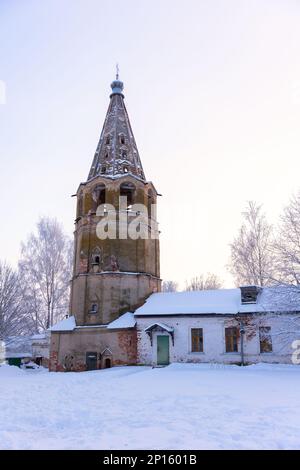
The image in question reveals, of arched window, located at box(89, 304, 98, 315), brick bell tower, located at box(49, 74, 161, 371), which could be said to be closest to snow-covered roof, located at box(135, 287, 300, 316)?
brick bell tower, located at box(49, 74, 161, 371)

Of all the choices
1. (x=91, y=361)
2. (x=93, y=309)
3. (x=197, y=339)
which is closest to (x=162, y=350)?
(x=197, y=339)

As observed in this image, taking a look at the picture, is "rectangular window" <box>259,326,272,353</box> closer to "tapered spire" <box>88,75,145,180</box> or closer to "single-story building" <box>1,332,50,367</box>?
"tapered spire" <box>88,75,145,180</box>

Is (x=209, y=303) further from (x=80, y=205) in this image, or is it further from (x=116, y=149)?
(x=116, y=149)

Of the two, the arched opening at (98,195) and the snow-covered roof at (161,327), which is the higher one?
the arched opening at (98,195)

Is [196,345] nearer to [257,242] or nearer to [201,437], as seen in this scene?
[257,242]

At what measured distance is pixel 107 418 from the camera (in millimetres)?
7617

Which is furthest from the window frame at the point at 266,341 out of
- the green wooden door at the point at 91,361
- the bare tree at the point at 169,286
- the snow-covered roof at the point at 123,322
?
the bare tree at the point at 169,286

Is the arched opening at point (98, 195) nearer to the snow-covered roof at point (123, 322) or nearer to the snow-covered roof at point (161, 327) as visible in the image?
the snow-covered roof at point (123, 322)

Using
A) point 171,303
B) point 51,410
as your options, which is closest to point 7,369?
point 171,303

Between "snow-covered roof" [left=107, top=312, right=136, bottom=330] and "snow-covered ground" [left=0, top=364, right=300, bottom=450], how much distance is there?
9.26 m

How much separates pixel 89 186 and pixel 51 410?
20204 millimetres

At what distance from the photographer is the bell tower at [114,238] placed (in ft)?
80.3

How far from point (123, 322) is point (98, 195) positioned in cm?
984

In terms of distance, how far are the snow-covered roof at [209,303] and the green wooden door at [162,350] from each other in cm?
157
